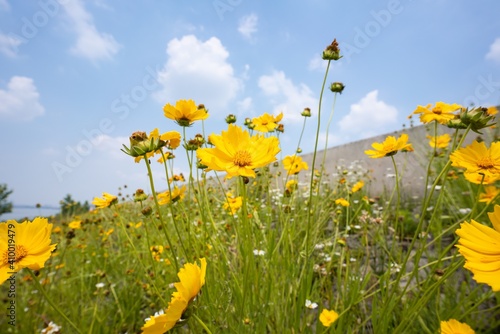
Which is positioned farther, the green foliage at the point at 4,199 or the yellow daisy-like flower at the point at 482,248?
the green foliage at the point at 4,199

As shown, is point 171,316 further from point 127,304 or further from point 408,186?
point 408,186

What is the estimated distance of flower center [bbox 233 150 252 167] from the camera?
60cm

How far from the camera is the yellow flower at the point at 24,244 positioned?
0.53m

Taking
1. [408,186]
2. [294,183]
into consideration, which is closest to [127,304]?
[294,183]

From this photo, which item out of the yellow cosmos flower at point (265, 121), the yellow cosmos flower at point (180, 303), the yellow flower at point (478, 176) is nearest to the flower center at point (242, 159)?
the yellow cosmos flower at point (180, 303)

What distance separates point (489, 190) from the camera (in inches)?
51.0

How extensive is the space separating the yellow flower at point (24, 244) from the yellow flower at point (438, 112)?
41.0 inches

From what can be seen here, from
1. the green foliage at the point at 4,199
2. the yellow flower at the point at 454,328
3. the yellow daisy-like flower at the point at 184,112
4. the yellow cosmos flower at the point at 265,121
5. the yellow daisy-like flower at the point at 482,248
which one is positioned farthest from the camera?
the green foliage at the point at 4,199

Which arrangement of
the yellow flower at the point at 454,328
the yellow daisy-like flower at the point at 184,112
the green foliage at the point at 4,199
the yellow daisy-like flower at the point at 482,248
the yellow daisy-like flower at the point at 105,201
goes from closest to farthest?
the yellow daisy-like flower at the point at 482,248, the yellow flower at the point at 454,328, the yellow daisy-like flower at the point at 184,112, the yellow daisy-like flower at the point at 105,201, the green foliage at the point at 4,199

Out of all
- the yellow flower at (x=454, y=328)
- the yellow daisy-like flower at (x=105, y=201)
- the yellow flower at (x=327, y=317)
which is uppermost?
the yellow daisy-like flower at (x=105, y=201)

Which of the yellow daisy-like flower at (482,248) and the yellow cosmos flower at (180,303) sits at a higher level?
the yellow daisy-like flower at (482,248)

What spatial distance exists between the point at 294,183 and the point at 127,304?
3.30 feet

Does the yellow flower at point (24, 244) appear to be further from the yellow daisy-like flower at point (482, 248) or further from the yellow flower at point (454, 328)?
the yellow flower at point (454, 328)

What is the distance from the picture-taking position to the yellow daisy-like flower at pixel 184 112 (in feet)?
2.63
